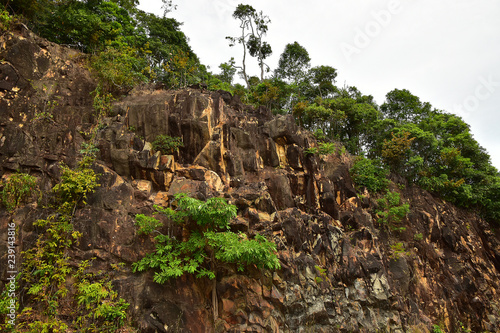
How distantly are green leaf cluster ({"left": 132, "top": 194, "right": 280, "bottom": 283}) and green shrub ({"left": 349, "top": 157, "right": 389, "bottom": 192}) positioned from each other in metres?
9.96

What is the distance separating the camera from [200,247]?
8.69 meters

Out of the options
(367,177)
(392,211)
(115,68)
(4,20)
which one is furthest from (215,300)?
(4,20)

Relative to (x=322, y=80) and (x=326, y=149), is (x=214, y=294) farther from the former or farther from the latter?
(x=322, y=80)

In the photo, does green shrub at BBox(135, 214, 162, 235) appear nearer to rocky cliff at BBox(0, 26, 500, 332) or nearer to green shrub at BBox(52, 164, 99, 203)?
rocky cliff at BBox(0, 26, 500, 332)

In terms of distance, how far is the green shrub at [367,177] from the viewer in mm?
16656

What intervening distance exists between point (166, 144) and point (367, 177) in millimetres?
12158

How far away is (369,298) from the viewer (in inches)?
456

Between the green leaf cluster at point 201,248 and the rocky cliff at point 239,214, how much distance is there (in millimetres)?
536

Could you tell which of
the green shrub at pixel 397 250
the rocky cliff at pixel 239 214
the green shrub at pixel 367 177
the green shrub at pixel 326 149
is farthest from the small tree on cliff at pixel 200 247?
the green shrub at pixel 367 177

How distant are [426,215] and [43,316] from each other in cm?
1925

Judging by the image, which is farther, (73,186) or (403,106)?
(403,106)

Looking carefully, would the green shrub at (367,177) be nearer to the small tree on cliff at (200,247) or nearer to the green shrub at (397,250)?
the green shrub at (397,250)

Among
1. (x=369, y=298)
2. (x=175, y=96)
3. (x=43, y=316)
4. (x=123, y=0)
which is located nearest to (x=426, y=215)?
(x=369, y=298)

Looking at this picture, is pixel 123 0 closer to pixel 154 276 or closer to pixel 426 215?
pixel 154 276
